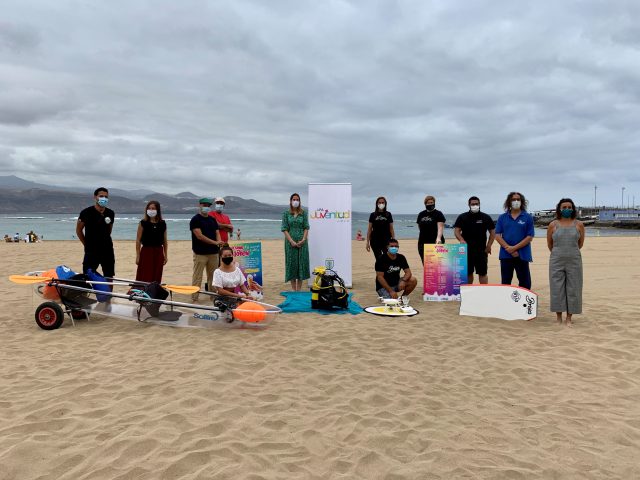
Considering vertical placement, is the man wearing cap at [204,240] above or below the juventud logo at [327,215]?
below

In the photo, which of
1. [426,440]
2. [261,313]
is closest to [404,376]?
[426,440]

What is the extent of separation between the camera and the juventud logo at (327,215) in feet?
30.2

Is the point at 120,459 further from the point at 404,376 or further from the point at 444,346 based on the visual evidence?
the point at 444,346

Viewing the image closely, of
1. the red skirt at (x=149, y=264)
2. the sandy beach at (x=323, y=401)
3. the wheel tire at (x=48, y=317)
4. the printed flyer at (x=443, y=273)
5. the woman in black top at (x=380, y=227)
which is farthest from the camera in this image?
the woman in black top at (x=380, y=227)

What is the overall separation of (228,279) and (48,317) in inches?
99.0

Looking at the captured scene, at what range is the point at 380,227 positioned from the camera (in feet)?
27.7

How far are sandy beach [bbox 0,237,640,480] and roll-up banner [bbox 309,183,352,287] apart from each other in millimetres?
3213

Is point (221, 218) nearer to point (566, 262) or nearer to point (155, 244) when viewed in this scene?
point (155, 244)

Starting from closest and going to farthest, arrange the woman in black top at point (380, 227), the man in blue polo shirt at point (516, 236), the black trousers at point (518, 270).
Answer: the man in blue polo shirt at point (516, 236) → the black trousers at point (518, 270) → the woman in black top at point (380, 227)

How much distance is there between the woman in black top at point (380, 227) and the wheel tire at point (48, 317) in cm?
559

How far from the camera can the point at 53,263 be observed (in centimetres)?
1410

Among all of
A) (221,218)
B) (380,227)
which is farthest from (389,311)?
(221,218)

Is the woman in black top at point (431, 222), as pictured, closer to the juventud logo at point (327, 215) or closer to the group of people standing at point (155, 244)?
the juventud logo at point (327, 215)

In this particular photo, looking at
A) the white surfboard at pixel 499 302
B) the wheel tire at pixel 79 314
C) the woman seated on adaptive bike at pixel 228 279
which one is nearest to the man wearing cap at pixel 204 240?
the woman seated on adaptive bike at pixel 228 279
